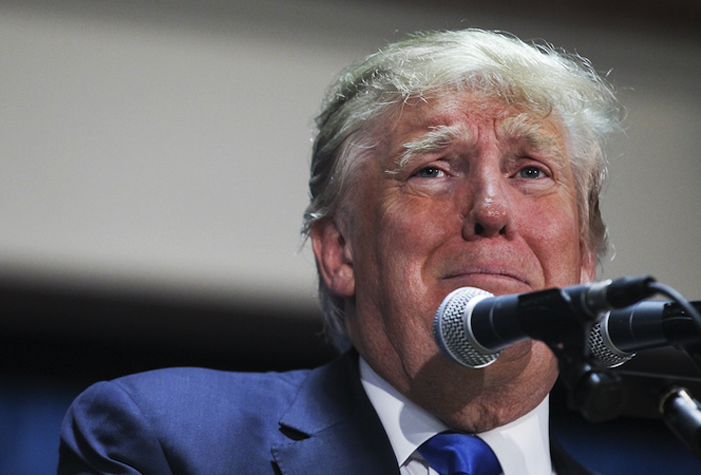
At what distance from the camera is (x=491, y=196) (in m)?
1.65

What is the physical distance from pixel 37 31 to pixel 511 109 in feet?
7.02

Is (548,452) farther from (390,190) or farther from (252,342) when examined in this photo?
(252,342)

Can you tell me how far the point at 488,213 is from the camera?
163 centimetres

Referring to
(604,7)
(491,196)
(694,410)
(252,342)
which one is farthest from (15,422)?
(604,7)

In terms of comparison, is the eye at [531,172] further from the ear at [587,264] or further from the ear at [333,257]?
the ear at [333,257]

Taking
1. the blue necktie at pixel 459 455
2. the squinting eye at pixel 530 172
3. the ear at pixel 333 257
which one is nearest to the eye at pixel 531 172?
the squinting eye at pixel 530 172

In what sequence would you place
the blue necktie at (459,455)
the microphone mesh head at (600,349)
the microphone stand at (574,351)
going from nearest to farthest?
the microphone stand at (574,351) → the microphone mesh head at (600,349) → the blue necktie at (459,455)

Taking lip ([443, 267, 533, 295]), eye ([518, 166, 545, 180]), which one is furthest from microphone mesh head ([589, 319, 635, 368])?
eye ([518, 166, 545, 180])

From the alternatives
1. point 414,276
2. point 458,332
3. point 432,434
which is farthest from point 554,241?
point 458,332

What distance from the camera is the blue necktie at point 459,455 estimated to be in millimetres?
1586

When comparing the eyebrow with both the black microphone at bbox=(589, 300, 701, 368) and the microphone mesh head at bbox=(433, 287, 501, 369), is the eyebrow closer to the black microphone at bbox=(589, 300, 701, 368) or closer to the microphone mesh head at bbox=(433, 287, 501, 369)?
the microphone mesh head at bbox=(433, 287, 501, 369)

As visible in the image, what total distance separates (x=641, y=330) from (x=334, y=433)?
78 centimetres

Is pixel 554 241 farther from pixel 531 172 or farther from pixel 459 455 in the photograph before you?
Answer: pixel 459 455

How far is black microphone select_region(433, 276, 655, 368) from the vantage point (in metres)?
0.90
